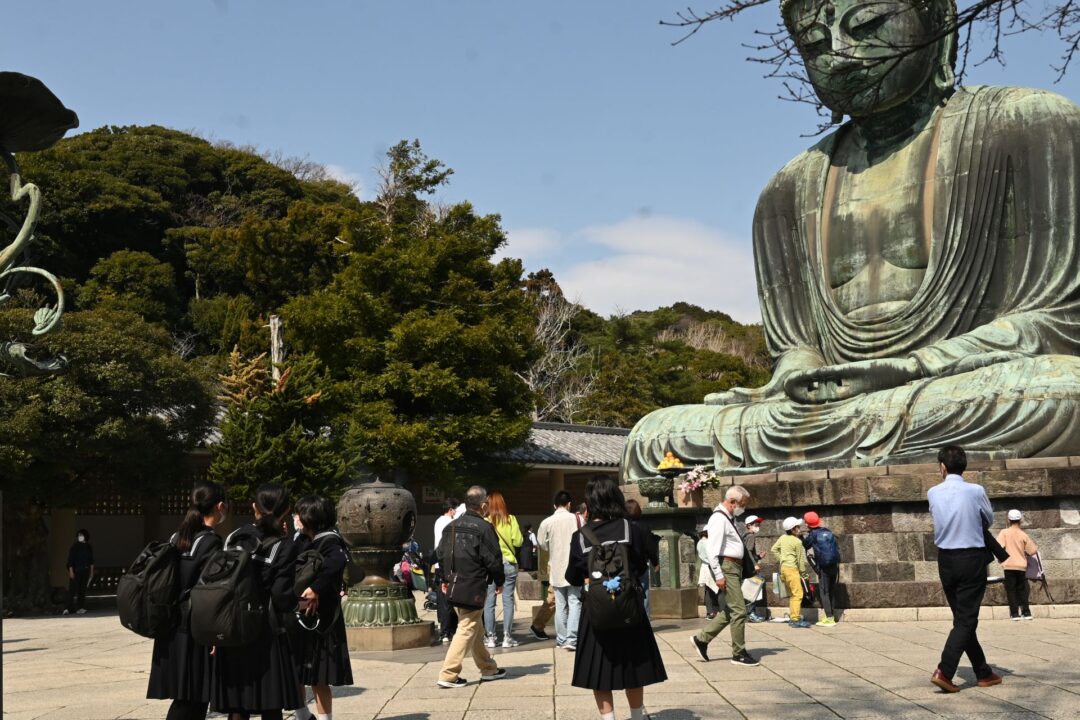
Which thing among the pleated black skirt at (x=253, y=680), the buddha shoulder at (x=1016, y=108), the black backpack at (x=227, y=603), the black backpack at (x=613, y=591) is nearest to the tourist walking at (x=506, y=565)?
the black backpack at (x=613, y=591)

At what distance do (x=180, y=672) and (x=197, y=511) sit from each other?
67cm

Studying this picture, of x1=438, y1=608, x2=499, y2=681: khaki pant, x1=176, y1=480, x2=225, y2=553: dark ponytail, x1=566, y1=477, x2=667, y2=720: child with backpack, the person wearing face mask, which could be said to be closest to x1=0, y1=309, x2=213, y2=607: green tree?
the person wearing face mask

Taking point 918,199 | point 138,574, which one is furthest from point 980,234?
point 138,574

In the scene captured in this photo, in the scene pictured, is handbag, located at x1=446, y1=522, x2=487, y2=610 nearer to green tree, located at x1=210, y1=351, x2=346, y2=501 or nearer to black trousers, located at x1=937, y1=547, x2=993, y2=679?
black trousers, located at x1=937, y1=547, x2=993, y2=679

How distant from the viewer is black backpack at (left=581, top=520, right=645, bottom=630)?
513 cm

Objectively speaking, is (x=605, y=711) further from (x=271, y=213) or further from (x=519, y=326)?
(x=271, y=213)

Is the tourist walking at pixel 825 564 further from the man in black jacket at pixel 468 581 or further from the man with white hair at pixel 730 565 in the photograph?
the man in black jacket at pixel 468 581

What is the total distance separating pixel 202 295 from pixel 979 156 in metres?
28.0

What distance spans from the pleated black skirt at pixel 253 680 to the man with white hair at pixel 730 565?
145 inches

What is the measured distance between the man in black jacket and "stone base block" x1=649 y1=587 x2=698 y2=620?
4.19m

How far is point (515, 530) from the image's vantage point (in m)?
10.0

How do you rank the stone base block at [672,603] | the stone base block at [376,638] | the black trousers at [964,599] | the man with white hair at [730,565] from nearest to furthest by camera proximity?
1. the black trousers at [964,599]
2. the man with white hair at [730,565]
3. the stone base block at [376,638]
4. the stone base block at [672,603]

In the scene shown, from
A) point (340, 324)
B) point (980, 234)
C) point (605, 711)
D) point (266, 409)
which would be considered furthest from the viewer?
point (340, 324)

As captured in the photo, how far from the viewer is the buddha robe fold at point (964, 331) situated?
11844 millimetres
